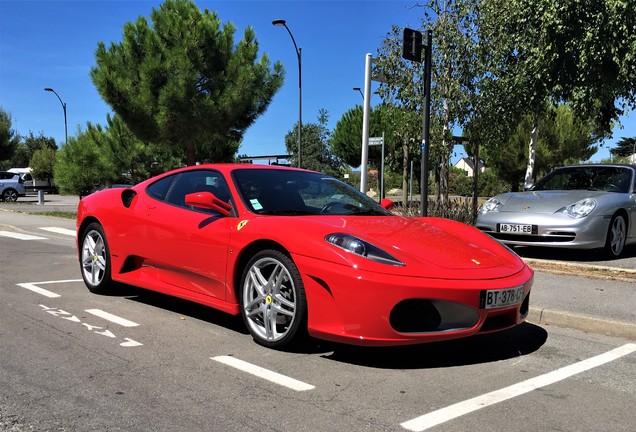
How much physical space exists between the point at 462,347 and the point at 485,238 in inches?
35.5

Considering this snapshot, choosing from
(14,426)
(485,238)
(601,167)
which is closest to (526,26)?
(601,167)

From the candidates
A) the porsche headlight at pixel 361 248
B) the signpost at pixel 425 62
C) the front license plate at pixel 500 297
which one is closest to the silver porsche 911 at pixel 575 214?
the signpost at pixel 425 62

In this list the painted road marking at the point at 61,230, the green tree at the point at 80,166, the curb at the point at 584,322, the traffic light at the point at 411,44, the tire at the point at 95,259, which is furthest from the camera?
the green tree at the point at 80,166

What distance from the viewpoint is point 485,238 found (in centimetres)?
435

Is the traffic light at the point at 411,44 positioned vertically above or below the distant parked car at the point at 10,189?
above

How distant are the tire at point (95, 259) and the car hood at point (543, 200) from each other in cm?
531

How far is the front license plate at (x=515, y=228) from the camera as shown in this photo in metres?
7.24

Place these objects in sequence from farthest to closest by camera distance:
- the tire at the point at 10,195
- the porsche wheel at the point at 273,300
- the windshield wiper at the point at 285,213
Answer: the tire at the point at 10,195, the windshield wiper at the point at 285,213, the porsche wheel at the point at 273,300

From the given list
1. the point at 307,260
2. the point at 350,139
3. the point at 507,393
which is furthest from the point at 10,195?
the point at 507,393

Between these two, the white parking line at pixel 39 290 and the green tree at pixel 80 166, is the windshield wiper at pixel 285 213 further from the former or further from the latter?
the green tree at pixel 80 166

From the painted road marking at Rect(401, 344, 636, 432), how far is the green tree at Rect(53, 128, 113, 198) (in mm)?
24742

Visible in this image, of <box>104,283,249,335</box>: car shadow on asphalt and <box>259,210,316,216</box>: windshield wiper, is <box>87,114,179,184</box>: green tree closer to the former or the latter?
<box>104,283,249,335</box>: car shadow on asphalt

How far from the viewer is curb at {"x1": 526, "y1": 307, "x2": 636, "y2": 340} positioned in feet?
14.5

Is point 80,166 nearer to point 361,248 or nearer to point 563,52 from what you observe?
point 563,52
